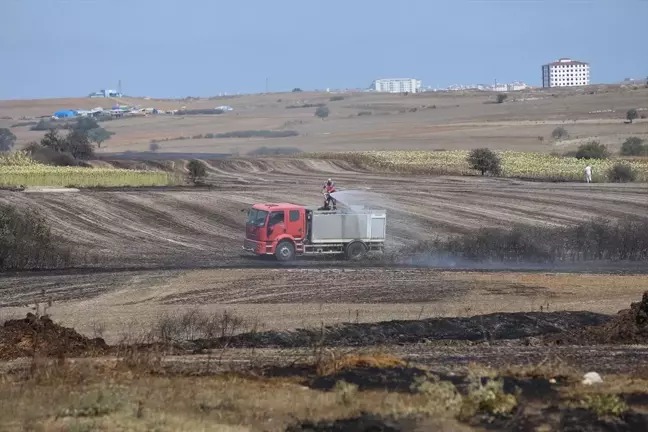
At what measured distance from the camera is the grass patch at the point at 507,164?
226ft

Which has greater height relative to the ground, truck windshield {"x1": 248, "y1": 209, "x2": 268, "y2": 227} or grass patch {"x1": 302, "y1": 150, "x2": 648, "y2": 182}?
grass patch {"x1": 302, "y1": 150, "x2": 648, "y2": 182}

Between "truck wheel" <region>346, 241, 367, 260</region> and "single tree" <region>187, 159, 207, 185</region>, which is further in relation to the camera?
"single tree" <region>187, 159, 207, 185</region>

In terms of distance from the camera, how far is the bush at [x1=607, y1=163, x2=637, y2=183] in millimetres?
64812

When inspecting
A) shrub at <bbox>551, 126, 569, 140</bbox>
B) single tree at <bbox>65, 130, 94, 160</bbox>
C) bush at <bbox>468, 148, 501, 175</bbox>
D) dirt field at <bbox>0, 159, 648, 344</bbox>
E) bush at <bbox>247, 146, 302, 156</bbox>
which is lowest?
dirt field at <bbox>0, 159, 648, 344</bbox>

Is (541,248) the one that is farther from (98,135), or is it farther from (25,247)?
(98,135)

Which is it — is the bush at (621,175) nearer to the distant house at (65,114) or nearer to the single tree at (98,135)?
the single tree at (98,135)

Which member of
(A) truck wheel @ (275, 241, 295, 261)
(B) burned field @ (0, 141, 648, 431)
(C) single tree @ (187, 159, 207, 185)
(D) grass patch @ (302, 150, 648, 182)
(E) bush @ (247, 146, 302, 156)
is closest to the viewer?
(B) burned field @ (0, 141, 648, 431)

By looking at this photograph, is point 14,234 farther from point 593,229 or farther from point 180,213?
point 593,229

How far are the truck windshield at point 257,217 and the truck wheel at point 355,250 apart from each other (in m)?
3.02

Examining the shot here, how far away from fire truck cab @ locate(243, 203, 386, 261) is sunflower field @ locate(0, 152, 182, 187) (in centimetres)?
2416

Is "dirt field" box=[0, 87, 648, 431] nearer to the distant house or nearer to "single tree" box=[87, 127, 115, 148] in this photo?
"single tree" box=[87, 127, 115, 148]

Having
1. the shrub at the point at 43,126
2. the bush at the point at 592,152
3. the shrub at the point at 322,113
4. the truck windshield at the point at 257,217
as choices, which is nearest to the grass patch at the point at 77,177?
the truck windshield at the point at 257,217

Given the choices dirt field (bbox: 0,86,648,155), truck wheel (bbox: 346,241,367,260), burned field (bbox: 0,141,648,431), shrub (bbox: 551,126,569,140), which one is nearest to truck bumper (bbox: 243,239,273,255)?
burned field (bbox: 0,141,648,431)

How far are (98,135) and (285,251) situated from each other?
10827 cm
